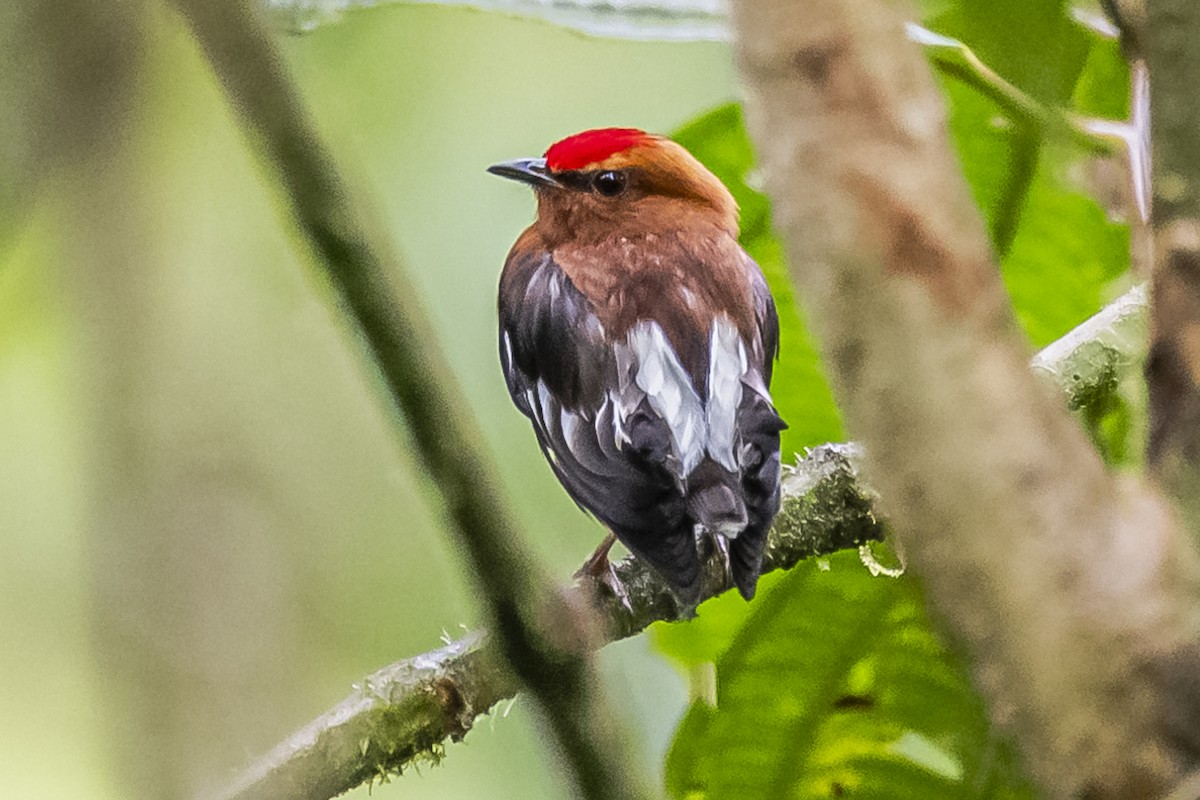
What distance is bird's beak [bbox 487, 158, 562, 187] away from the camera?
3.06 meters

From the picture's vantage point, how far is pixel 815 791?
7.88 ft

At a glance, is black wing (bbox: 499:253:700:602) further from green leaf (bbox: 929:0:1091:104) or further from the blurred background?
green leaf (bbox: 929:0:1091:104)

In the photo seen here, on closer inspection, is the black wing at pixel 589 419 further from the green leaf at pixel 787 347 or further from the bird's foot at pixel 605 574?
the green leaf at pixel 787 347

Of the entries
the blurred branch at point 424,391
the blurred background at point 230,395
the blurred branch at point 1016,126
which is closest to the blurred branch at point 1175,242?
the blurred background at point 230,395

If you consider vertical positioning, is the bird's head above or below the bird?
above

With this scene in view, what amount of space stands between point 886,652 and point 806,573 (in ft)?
0.62

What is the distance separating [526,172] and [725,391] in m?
0.89

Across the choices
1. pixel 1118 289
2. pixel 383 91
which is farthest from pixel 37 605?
pixel 1118 289

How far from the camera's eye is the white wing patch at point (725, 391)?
2271mm

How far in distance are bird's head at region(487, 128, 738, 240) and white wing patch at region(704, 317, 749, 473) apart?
440 mm

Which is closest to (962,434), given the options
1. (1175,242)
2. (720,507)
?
(1175,242)

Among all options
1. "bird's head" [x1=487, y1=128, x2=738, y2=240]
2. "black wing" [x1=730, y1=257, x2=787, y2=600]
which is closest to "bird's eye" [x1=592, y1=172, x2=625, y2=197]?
"bird's head" [x1=487, y1=128, x2=738, y2=240]

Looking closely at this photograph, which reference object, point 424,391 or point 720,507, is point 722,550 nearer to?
point 720,507

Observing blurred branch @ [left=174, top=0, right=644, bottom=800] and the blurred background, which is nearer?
blurred branch @ [left=174, top=0, right=644, bottom=800]
